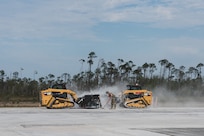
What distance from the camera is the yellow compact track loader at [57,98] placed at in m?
33.2

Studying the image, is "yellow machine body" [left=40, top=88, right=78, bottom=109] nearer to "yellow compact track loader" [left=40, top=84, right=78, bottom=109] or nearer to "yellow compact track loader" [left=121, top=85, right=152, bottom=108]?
"yellow compact track loader" [left=40, top=84, right=78, bottom=109]

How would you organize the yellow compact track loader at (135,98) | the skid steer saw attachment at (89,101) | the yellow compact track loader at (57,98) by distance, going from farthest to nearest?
the yellow compact track loader at (135,98) < the skid steer saw attachment at (89,101) < the yellow compact track loader at (57,98)

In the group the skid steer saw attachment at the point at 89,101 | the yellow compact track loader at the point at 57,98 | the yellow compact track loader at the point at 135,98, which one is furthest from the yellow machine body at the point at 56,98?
the yellow compact track loader at the point at 135,98

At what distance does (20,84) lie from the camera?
9562cm

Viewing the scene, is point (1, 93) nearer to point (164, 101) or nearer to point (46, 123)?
point (164, 101)

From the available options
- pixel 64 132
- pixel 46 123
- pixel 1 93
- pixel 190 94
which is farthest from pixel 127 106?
pixel 1 93

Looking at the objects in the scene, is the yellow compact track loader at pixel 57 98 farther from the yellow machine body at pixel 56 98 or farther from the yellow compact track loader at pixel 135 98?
the yellow compact track loader at pixel 135 98

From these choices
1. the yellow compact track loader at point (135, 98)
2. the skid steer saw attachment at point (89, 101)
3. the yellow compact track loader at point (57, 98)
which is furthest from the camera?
the yellow compact track loader at point (135, 98)

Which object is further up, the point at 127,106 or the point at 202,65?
the point at 202,65

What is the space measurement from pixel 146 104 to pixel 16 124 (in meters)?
17.8

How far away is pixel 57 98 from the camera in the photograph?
33.5 m

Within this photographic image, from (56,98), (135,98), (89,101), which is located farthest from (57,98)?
(135,98)

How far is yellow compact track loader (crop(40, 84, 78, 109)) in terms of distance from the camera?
33.2 meters

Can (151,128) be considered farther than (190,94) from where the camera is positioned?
No
